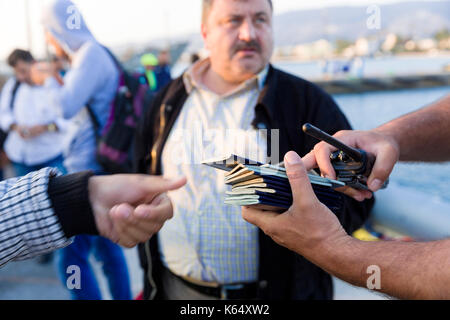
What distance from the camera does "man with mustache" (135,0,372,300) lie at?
158 centimetres

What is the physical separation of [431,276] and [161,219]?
0.69 meters

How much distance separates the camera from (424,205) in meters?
1.98

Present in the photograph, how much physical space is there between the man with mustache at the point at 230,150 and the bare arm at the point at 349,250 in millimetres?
493

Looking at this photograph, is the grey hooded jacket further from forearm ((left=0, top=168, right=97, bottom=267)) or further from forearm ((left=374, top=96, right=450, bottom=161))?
forearm ((left=374, top=96, right=450, bottom=161))

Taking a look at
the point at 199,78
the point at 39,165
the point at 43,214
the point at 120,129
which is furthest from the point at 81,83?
the point at 43,214

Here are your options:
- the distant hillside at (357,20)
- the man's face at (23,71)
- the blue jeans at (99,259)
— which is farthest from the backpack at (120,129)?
the man's face at (23,71)

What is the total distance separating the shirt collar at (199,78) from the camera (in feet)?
5.67

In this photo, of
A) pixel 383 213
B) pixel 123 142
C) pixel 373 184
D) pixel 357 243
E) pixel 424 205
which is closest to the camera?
pixel 357 243

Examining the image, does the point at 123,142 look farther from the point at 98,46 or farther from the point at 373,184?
the point at 373,184

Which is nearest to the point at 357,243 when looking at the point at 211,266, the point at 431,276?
the point at 431,276

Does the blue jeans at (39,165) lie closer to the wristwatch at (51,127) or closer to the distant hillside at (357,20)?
the wristwatch at (51,127)

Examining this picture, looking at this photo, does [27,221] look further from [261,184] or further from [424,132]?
[424,132]

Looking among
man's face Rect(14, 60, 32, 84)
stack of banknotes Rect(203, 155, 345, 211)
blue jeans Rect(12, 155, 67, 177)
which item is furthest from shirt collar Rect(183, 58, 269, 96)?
man's face Rect(14, 60, 32, 84)

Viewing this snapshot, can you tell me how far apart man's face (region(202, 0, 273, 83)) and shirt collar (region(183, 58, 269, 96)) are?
0.10 feet
